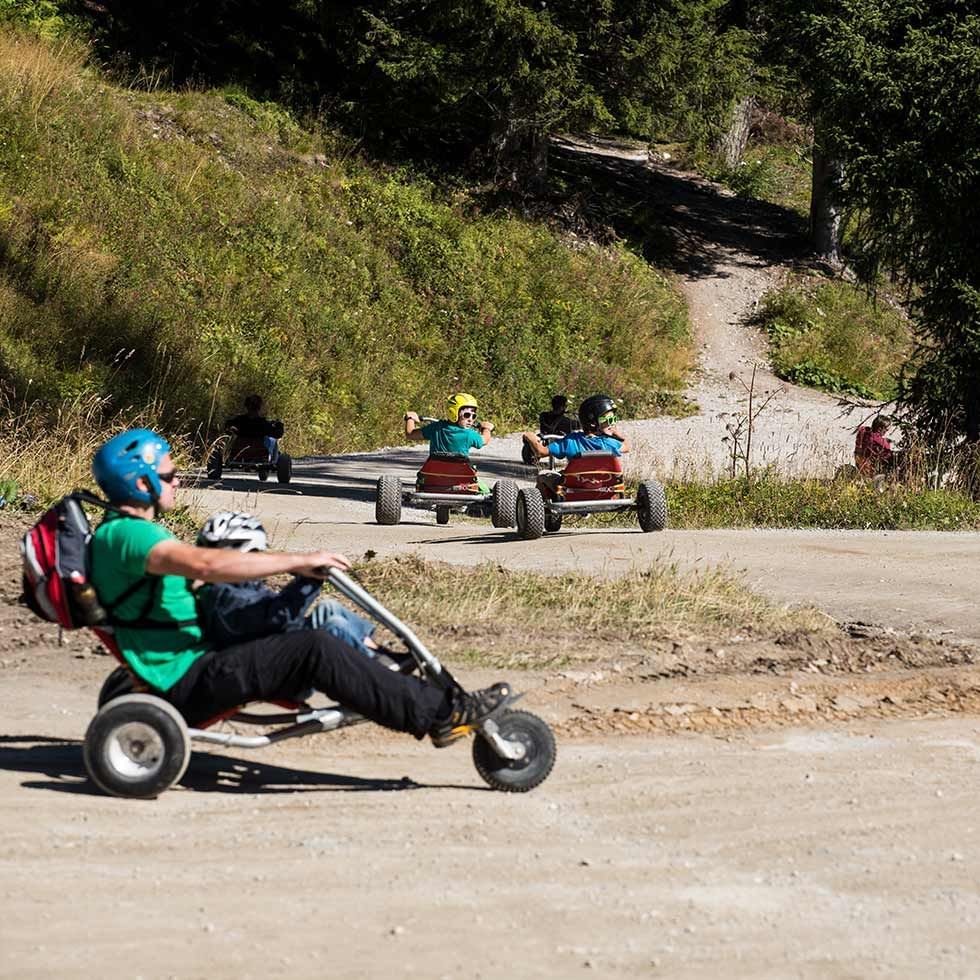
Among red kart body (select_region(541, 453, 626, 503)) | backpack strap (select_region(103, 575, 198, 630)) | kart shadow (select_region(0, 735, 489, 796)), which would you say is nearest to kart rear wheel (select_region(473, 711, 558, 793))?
kart shadow (select_region(0, 735, 489, 796))

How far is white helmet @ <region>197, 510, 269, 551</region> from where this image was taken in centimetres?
607

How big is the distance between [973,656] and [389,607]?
11.7 ft

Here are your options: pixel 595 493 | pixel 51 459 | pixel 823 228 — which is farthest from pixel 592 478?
pixel 823 228

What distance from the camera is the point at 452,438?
50.1 ft

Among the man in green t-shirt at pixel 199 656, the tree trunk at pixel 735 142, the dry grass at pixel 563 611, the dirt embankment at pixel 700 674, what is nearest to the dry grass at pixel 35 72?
the tree trunk at pixel 735 142

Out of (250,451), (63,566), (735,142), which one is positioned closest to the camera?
(63,566)

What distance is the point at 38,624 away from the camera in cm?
876

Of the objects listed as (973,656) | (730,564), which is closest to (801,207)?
(730,564)

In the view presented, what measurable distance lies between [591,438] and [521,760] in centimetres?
933

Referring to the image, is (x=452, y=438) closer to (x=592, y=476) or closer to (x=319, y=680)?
(x=592, y=476)

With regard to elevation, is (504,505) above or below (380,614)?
above

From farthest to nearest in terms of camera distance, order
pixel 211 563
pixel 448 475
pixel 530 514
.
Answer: pixel 448 475
pixel 530 514
pixel 211 563

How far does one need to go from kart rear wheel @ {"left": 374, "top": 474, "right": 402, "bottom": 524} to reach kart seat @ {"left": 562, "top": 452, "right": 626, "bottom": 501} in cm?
175

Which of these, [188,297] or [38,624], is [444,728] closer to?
[38,624]
